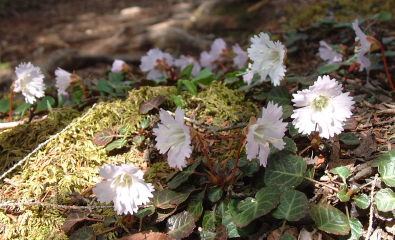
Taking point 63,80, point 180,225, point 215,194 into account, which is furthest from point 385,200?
point 63,80

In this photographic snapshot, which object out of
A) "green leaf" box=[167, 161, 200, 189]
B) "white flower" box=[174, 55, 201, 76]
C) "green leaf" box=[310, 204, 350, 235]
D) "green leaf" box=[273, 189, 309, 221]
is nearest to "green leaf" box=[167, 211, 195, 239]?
"green leaf" box=[167, 161, 200, 189]

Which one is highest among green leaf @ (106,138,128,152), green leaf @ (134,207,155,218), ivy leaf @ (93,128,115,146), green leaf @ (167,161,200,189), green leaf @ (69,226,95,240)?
ivy leaf @ (93,128,115,146)

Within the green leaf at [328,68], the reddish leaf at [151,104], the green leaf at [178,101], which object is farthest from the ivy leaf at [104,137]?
the green leaf at [328,68]

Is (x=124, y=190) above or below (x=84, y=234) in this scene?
above

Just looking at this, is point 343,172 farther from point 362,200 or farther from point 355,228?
point 355,228

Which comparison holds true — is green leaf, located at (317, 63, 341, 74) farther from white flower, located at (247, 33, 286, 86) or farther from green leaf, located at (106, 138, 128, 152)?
green leaf, located at (106, 138, 128, 152)

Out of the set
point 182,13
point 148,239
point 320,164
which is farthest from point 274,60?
point 182,13

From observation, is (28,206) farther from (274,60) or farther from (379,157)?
(379,157)
